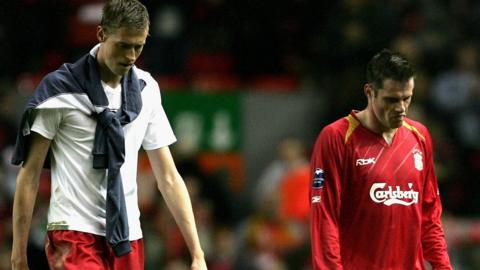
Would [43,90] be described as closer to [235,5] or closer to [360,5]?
[360,5]

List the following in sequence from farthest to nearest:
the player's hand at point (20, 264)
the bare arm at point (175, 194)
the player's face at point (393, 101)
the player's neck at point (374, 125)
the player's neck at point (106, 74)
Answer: the player's neck at point (374, 125) → the player's face at point (393, 101) → the bare arm at point (175, 194) → the player's neck at point (106, 74) → the player's hand at point (20, 264)

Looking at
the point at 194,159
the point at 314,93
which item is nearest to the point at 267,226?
the point at 194,159

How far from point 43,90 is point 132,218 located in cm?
73

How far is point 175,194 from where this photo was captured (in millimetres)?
5574

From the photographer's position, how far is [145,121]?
215 inches

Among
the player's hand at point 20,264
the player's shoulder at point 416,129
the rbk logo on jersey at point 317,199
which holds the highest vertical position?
the player's shoulder at point 416,129

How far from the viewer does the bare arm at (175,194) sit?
5500 mm

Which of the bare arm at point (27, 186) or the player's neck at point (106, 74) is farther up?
the player's neck at point (106, 74)

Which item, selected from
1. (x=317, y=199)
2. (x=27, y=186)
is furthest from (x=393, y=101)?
(x=27, y=186)

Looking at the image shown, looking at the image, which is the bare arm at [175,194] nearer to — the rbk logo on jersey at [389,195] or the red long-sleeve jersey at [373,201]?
the red long-sleeve jersey at [373,201]

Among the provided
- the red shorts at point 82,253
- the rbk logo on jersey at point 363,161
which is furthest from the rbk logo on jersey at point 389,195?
the red shorts at point 82,253

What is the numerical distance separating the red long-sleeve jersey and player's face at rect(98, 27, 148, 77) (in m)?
1.14

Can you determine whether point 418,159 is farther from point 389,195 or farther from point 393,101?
point 393,101

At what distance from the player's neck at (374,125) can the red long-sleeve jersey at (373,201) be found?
2 centimetres
